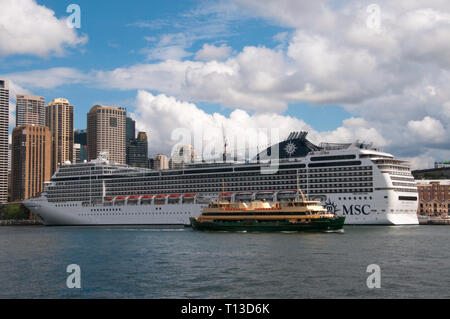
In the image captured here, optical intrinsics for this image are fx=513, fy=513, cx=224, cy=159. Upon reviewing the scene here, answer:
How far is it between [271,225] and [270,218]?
1240mm

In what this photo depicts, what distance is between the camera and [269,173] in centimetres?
10900

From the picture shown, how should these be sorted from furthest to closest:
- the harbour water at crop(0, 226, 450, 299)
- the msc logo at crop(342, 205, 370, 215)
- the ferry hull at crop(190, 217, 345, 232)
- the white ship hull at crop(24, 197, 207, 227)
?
the white ship hull at crop(24, 197, 207, 227), the msc logo at crop(342, 205, 370, 215), the ferry hull at crop(190, 217, 345, 232), the harbour water at crop(0, 226, 450, 299)

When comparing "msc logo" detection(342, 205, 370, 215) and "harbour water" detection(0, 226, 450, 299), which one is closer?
"harbour water" detection(0, 226, 450, 299)

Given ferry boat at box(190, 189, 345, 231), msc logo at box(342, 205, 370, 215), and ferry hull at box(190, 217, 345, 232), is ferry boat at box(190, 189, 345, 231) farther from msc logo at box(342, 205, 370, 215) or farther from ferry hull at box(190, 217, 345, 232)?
msc logo at box(342, 205, 370, 215)

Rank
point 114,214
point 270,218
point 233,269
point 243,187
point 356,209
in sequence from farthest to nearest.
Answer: point 114,214 → point 243,187 → point 356,209 → point 270,218 → point 233,269

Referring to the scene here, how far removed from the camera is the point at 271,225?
81.1 metres

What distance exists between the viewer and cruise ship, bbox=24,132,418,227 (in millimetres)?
95938

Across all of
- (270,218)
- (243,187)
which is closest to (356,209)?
(270,218)

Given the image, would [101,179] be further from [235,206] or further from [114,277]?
[114,277]

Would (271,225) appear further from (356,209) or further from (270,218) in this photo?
(356,209)

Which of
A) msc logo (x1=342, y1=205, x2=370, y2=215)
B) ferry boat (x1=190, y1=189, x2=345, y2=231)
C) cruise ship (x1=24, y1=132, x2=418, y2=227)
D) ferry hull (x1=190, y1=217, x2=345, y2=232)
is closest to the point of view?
ferry hull (x1=190, y1=217, x2=345, y2=232)

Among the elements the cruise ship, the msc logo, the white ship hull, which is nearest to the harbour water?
the msc logo

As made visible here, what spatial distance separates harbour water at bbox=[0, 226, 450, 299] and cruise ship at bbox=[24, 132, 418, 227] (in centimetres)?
3443

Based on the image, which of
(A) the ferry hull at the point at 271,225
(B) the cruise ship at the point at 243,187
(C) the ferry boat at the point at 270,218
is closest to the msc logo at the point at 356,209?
(B) the cruise ship at the point at 243,187
